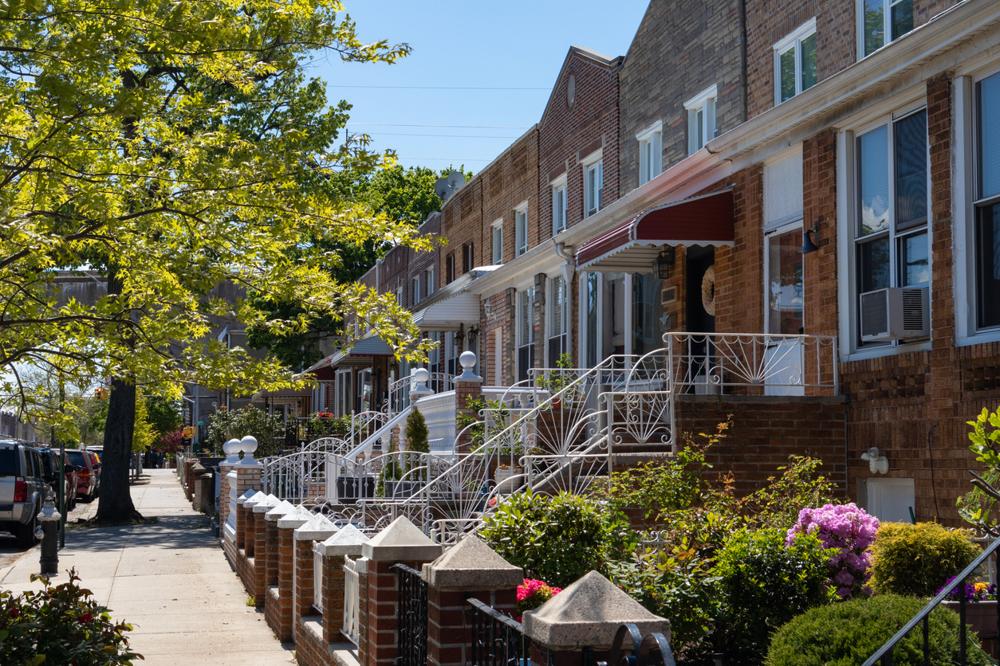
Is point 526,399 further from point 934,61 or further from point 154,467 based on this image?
point 154,467

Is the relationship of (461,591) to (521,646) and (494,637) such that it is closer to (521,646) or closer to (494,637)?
(494,637)

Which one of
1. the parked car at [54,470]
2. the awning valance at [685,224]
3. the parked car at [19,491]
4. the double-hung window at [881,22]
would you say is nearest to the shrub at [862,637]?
the double-hung window at [881,22]

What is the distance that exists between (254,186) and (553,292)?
1453 cm

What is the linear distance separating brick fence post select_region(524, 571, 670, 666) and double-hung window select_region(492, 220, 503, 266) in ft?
79.1

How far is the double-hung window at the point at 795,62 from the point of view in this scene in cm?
1416

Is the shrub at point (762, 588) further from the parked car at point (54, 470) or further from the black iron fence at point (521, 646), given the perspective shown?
the parked car at point (54, 470)

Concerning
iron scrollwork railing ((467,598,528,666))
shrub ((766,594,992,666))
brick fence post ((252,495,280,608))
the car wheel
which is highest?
iron scrollwork railing ((467,598,528,666))

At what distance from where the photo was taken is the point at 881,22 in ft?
42.0

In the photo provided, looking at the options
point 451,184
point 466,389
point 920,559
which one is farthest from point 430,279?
point 920,559

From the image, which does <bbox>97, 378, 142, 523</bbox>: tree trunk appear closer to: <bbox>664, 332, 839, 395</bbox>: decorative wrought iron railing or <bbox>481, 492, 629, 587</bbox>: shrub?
<bbox>664, 332, 839, 395</bbox>: decorative wrought iron railing

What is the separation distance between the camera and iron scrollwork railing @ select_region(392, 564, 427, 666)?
6258 millimetres

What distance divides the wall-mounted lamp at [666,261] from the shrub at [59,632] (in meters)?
10.9

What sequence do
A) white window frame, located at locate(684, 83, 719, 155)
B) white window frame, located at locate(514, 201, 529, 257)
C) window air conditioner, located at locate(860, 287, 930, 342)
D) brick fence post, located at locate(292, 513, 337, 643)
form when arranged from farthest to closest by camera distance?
white window frame, located at locate(514, 201, 529, 257), white window frame, located at locate(684, 83, 719, 155), window air conditioner, located at locate(860, 287, 930, 342), brick fence post, located at locate(292, 513, 337, 643)

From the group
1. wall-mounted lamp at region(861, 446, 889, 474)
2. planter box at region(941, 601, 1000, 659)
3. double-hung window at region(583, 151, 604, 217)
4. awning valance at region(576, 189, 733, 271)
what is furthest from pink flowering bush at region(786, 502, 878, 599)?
double-hung window at region(583, 151, 604, 217)
